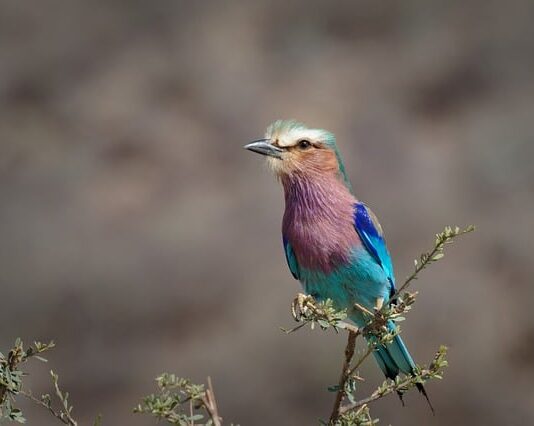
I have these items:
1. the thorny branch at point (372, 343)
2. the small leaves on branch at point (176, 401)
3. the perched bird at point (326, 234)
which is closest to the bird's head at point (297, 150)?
the perched bird at point (326, 234)

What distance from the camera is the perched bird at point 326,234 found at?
10.5 feet

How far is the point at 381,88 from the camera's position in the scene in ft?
22.6

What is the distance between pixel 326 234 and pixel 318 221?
5 cm

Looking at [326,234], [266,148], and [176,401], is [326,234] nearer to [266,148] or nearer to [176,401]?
[266,148]

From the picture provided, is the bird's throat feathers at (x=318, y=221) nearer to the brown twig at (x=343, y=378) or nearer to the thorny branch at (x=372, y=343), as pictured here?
the thorny branch at (x=372, y=343)

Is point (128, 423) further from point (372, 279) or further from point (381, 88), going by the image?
point (372, 279)

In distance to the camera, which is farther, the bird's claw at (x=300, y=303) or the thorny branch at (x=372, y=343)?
the bird's claw at (x=300, y=303)

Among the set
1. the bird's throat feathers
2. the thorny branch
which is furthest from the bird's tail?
the thorny branch

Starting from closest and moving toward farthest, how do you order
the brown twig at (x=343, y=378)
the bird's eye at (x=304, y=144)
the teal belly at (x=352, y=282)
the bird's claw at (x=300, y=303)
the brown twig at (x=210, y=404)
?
the brown twig at (x=210, y=404) < the brown twig at (x=343, y=378) < the bird's claw at (x=300, y=303) < the teal belly at (x=352, y=282) < the bird's eye at (x=304, y=144)

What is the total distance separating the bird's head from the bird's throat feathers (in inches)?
1.0

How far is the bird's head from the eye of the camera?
10.7 feet

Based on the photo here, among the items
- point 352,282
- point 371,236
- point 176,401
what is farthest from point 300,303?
point 176,401

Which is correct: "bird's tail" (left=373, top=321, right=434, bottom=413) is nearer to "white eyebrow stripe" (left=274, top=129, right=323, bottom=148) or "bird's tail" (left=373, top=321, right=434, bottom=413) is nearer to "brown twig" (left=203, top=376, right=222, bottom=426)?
"white eyebrow stripe" (left=274, top=129, right=323, bottom=148)

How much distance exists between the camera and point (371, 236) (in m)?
3.27
